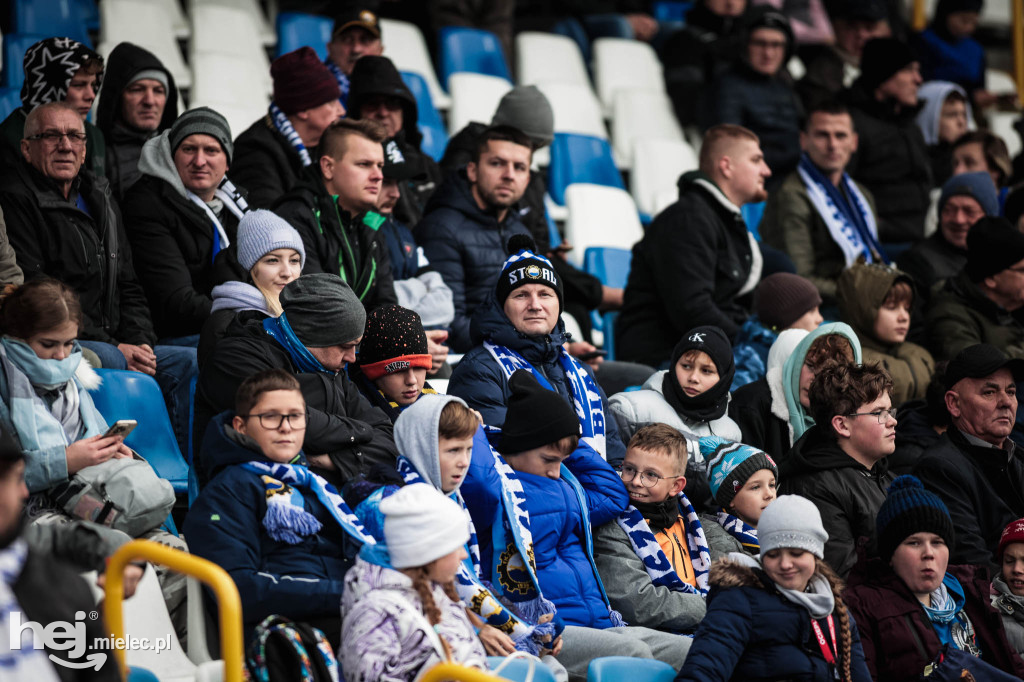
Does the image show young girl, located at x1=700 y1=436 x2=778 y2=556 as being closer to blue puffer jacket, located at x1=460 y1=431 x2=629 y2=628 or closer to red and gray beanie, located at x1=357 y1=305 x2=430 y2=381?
blue puffer jacket, located at x1=460 y1=431 x2=629 y2=628

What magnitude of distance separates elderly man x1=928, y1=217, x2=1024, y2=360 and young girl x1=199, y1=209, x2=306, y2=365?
317cm

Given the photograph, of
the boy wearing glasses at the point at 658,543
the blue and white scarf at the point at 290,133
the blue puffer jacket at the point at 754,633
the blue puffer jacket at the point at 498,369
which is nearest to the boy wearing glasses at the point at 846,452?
the boy wearing glasses at the point at 658,543

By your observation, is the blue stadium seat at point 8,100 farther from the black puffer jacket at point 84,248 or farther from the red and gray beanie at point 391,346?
the red and gray beanie at point 391,346

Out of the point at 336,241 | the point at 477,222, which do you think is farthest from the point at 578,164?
the point at 336,241

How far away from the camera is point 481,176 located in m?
5.81

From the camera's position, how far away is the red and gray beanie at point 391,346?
4359 millimetres

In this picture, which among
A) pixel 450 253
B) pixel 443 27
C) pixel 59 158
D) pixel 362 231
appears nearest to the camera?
pixel 59 158

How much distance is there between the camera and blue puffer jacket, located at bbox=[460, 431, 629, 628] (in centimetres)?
386

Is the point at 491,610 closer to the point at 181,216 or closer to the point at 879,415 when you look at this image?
the point at 879,415

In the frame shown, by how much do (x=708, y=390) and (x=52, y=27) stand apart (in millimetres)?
4079

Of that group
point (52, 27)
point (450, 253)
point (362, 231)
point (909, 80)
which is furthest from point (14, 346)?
point (909, 80)

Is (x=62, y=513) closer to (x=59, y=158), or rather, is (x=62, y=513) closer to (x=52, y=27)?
(x=59, y=158)

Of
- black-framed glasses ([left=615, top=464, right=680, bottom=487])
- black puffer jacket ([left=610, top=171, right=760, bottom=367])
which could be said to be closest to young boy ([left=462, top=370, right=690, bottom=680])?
black-framed glasses ([left=615, top=464, right=680, bottom=487])

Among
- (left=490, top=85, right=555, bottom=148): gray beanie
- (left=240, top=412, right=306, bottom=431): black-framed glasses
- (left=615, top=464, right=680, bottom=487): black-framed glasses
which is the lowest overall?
(left=615, top=464, right=680, bottom=487): black-framed glasses
